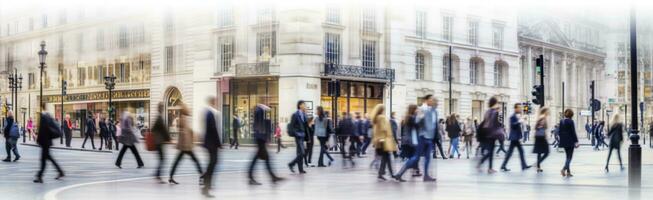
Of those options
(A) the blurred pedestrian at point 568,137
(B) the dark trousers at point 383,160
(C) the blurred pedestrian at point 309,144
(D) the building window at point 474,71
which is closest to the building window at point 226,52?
(C) the blurred pedestrian at point 309,144

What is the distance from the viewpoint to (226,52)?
27.5m

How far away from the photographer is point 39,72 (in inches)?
558

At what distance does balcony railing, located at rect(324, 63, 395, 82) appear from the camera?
3844 cm

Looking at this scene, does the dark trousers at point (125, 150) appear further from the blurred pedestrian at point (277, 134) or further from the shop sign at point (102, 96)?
Result: the blurred pedestrian at point (277, 134)

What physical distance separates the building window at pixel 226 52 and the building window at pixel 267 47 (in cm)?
293

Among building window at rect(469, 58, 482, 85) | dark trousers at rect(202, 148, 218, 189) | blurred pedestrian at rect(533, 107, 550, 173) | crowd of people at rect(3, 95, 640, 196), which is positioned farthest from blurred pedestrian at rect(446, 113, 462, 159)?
building window at rect(469, 58, 482, 85)

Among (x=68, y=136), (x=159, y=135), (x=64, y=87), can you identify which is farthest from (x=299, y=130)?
(x=68, y=136)

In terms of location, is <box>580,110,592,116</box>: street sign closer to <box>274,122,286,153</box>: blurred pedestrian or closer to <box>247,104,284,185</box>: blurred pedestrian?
<box>274,122,286,153</box>: blurred pedestrian

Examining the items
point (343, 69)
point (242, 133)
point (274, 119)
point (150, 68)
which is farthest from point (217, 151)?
point (343, 69)

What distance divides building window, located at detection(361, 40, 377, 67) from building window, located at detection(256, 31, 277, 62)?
3.87m

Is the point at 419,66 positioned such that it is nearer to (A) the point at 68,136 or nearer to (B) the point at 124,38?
(A) the point at 68,136

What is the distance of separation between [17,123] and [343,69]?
1941 cm

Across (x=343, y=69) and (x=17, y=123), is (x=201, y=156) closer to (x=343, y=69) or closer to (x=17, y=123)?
(x=17, y=123)

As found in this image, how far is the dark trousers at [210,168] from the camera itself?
1343 cm
